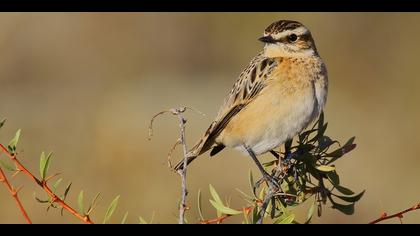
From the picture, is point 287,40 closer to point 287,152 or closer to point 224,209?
point 287,152

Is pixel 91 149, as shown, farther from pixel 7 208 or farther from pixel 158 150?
pixel 7 208

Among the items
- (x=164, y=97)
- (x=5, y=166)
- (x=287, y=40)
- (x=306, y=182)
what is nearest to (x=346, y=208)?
(x=306, y=182)

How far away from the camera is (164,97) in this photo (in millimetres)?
16281

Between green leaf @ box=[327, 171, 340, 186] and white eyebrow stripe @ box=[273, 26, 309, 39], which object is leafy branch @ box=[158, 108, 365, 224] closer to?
green leaf @ box=[327, 171, 340, 186]

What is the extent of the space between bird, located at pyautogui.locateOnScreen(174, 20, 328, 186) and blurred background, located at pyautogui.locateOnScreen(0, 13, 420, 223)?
3.71 metres

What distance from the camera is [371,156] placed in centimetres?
1370

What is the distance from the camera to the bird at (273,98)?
656cm

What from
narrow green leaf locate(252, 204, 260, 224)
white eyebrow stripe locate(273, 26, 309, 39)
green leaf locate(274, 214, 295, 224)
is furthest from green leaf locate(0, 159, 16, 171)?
white eyebrow stripe locate(273, 26, 309, 39)

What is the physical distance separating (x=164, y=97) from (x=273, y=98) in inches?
380

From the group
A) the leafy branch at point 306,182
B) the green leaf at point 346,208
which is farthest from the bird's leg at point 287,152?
the green leaf at point 346,208

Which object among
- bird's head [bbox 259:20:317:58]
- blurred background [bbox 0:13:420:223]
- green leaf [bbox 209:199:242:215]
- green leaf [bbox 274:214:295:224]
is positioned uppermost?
bird's head [bbox 259:20:317:58]

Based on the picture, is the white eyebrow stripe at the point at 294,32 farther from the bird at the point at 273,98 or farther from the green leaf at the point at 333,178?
the green leaf at the point at 333,178

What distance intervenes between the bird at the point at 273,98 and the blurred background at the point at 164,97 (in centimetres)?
371

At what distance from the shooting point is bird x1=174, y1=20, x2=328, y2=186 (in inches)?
258
